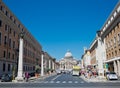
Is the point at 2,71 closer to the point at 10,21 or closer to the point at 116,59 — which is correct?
the point at 10,21

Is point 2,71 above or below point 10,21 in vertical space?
below

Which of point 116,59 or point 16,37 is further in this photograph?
point 16,37

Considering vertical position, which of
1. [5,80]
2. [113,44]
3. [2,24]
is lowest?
[5,80]

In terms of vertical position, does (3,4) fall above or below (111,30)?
above

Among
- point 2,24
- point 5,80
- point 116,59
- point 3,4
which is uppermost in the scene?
point 3,4

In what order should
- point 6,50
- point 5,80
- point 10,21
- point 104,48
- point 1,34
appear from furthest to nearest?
point 104,48 → point 10,21 → point 6,50 → point 1,34 → point 5,80

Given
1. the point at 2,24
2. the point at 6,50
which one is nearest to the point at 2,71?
the point at 6,50

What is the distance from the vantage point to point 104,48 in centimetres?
7169

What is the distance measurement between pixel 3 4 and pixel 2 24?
4994mm

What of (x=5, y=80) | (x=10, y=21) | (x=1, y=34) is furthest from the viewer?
(x=10, y=21)

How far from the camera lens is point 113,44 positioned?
59000 millimetres

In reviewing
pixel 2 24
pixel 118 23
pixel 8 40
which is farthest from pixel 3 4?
pixel 118 23

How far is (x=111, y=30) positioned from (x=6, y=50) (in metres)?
29.6

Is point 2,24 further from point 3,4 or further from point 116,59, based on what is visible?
point 116,59
